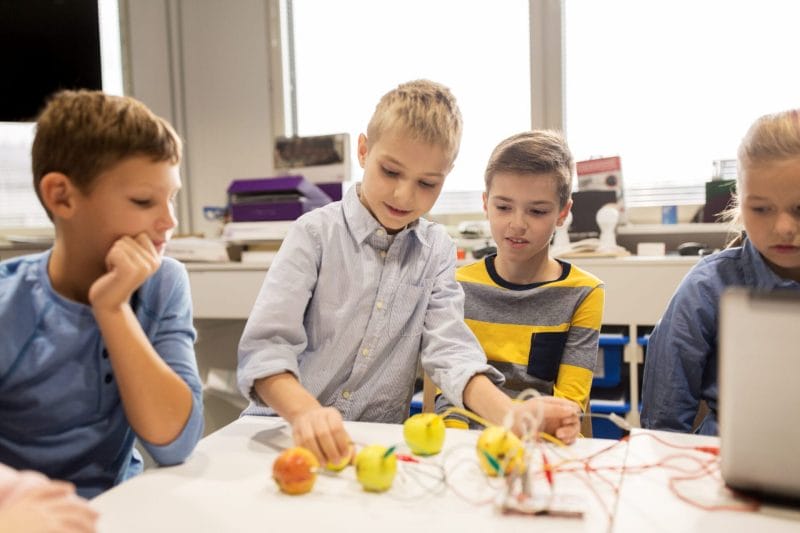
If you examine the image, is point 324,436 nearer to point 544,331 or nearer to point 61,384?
point 61,384

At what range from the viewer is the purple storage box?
235cm

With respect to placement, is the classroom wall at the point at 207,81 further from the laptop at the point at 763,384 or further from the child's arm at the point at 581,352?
the laptop at the point at 763,384

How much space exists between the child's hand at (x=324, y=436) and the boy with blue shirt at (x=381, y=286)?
244 mm

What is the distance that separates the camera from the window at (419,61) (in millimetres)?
2750

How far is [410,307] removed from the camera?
1.12m

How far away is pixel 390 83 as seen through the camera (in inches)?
117

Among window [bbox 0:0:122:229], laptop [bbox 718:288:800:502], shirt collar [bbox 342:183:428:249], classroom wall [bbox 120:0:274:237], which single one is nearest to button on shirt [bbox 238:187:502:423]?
shirt collar [bbox 342:183:428:249]

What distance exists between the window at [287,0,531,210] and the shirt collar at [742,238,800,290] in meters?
1.68

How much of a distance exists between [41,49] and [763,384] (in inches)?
102

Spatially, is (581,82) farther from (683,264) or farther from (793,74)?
(683,264)

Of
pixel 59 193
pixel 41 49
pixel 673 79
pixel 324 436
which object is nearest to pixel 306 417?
pixel 324 436

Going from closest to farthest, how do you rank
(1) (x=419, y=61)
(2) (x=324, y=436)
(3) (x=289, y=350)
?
(2) (x=324, y=436) < (3) (x=289, y=350) < (1) (x=419, y=61)

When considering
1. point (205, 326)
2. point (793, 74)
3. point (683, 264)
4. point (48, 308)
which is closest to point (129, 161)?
point (48, 308)

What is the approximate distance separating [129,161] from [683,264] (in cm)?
166
